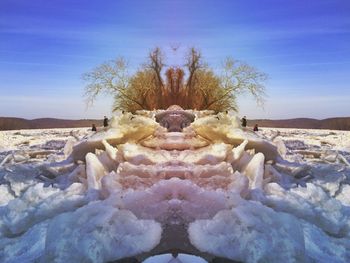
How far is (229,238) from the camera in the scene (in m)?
1.81

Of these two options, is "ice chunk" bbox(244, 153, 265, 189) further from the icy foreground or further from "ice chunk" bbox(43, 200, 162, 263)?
"ice chunk" bbox(43, 200, 162, 263)

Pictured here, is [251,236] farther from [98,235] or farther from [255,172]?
[255,172]

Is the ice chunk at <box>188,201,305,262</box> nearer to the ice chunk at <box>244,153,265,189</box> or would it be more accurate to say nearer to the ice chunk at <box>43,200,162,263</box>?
the ice chunk at <box>43,200,162,263</box>

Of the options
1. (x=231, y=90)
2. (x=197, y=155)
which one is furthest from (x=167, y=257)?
(x=231, y=90)

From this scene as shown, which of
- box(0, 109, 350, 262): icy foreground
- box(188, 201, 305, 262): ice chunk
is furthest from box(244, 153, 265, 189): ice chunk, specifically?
box(188, 201, 305, 262): ice chunk

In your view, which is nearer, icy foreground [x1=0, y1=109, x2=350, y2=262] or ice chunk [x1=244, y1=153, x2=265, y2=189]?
icy foreground [x1=0, y1=109, x2=350, y2=262]

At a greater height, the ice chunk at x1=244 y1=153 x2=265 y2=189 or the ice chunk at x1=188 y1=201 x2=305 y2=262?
the ice chunk at x1=244 y1=153 x2=265 y2=189

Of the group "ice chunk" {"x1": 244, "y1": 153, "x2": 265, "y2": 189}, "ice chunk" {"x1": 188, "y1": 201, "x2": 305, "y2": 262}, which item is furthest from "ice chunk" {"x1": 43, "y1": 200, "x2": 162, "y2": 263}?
"ice chunk" {"x1": 244, "y1": 153, "x2": 265, "y2": 189}

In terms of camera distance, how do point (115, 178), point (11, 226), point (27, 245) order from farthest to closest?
1. point (115, 178)
2. point (11, 226)
3. point (27, 245)

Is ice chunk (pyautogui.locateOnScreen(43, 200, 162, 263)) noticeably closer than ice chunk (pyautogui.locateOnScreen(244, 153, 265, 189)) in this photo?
Yes

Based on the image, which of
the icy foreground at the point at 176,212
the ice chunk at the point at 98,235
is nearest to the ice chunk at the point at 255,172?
the icy foreground at the point at 176,212

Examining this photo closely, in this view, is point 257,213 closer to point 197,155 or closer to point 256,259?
point 256,259

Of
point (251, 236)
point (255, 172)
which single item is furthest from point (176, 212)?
point (255, 172)

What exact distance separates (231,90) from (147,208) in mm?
10900
